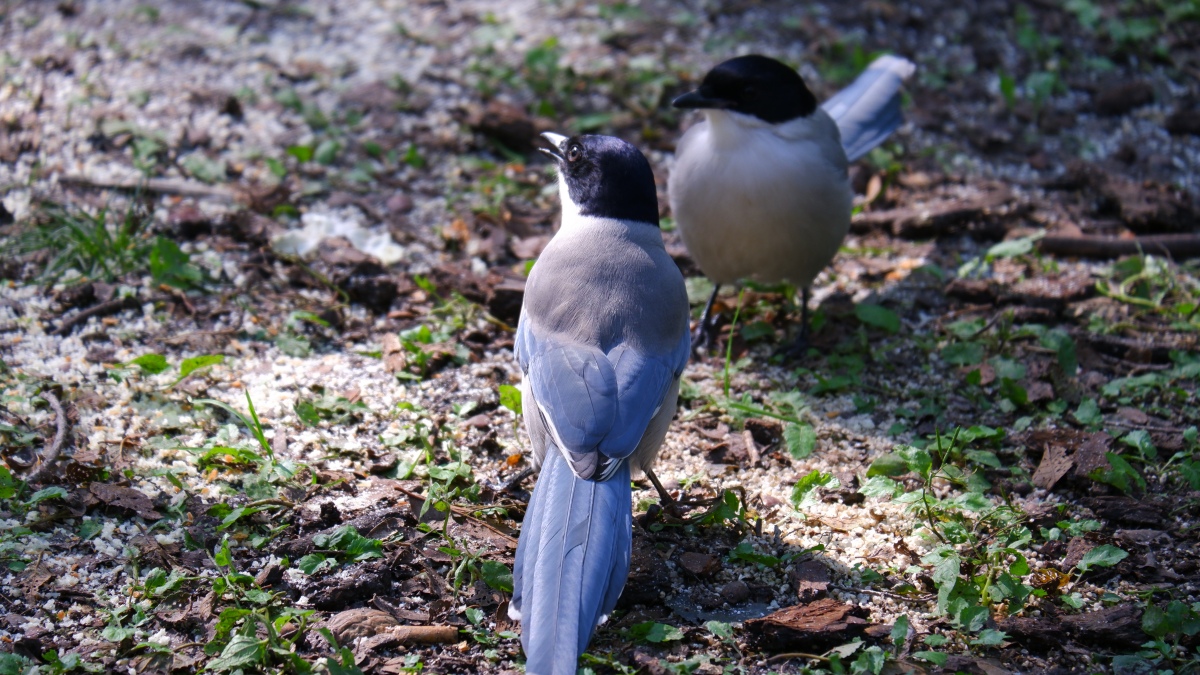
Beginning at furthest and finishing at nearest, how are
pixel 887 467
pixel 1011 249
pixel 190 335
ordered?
pixel 1011 249, pixel 190 335, pixel 887 467

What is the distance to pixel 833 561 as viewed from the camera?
364 cm

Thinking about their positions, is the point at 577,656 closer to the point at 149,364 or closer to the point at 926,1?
the point at 149,364

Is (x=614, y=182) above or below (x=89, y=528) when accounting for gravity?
above

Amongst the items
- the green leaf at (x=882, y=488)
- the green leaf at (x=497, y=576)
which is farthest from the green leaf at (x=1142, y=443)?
the green leaf at (x=497, y=576)

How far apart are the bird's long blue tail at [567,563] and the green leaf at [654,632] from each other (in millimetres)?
232

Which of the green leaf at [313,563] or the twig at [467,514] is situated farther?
the twig at [467,514]

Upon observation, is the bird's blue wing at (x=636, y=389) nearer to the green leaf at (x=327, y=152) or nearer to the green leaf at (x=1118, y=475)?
the green leaf at (x=1118, y=475)

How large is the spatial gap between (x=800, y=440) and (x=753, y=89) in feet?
5.91

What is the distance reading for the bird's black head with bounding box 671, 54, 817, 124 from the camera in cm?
506

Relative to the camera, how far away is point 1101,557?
138 inches

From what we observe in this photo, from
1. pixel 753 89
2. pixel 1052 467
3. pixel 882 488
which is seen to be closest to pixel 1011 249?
pixel 753 89

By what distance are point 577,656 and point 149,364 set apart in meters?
2.31

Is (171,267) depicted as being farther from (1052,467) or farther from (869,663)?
(1052,467)

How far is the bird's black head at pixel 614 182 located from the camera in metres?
4.19
